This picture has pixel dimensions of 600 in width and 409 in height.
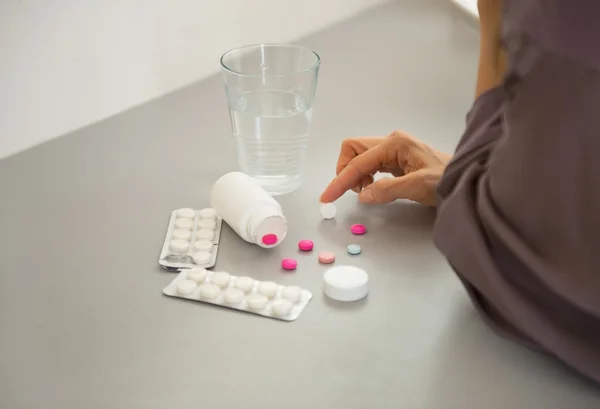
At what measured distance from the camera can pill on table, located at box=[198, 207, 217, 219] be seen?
0.74 meters

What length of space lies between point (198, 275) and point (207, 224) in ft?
0.30

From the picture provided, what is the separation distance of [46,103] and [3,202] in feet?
0.51

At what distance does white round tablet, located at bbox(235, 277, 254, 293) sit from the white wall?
0.40 metres

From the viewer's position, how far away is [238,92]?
0.81m

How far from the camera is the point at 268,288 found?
0.63 m

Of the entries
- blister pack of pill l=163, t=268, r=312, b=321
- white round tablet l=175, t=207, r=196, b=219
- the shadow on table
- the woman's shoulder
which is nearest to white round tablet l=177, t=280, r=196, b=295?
blister pack of pill l=163, t=268, r=312, b=321

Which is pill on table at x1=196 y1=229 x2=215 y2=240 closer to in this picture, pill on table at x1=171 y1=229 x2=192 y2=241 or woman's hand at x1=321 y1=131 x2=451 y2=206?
pill on table at x1=171 y1=229 x2=192 y2=241

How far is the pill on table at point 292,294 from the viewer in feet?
2.04

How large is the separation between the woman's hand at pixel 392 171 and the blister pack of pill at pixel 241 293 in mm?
A: 170

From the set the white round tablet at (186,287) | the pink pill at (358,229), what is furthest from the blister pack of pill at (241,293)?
the pink pill at (358,229)

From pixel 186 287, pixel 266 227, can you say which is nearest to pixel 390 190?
pixel 266 227

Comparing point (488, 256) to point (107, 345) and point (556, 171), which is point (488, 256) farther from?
point (107, 345)

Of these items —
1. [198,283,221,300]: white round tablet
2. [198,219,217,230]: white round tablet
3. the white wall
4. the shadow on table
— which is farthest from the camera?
the white wall

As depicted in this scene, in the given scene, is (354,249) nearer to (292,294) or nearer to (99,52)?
(292,294)
